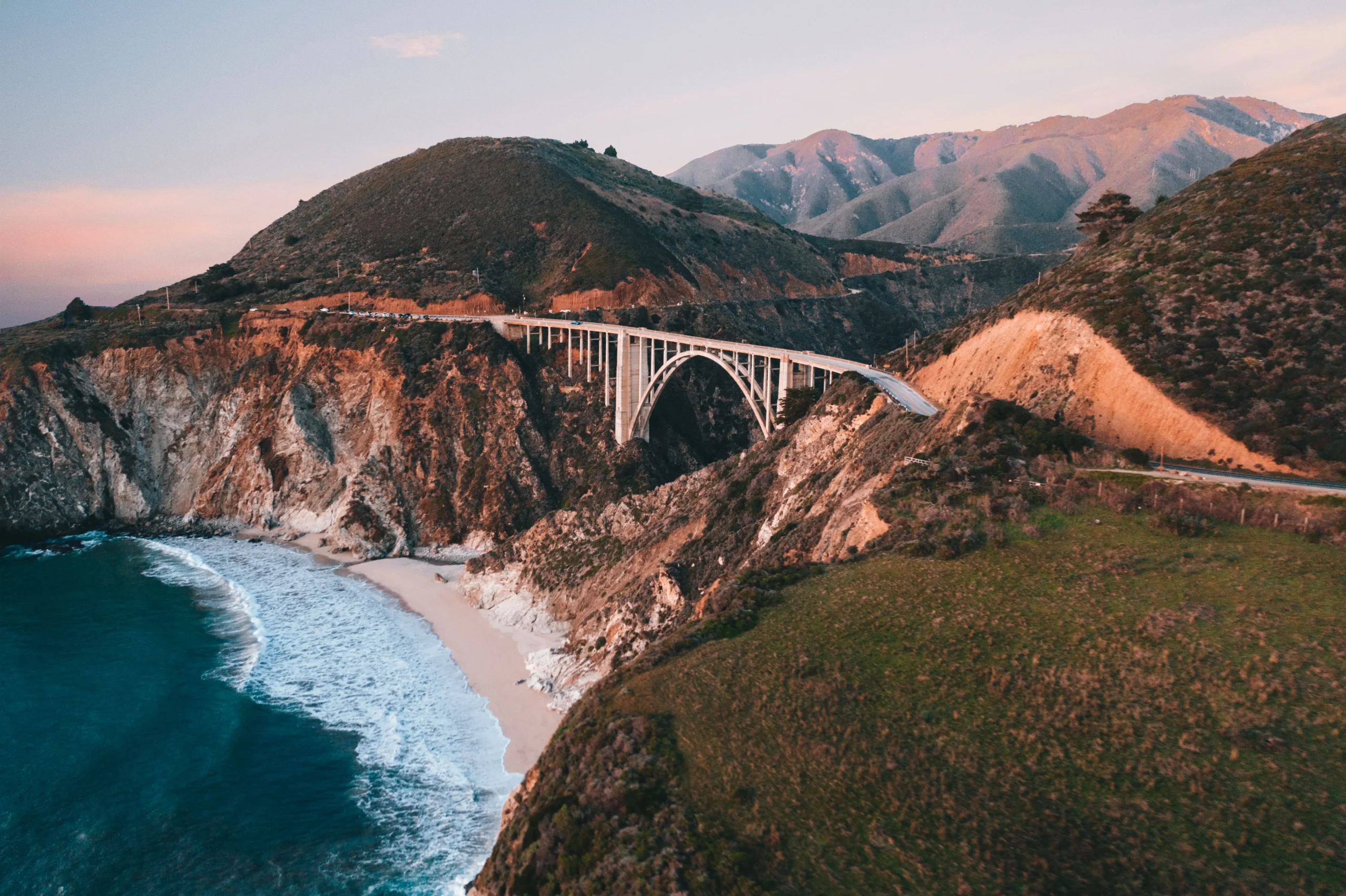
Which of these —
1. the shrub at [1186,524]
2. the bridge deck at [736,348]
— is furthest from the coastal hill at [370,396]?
the shrub at [1186,524]

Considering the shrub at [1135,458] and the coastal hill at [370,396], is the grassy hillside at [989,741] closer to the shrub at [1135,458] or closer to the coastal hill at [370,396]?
the shrub at [1135,458]

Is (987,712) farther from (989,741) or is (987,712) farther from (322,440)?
(322,440)

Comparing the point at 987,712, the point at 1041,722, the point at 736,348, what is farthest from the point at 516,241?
the point at 1041,722

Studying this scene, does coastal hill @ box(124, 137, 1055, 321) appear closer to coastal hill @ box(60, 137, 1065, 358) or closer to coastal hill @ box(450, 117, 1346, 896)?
coastal hill @ box(60, 137, 1065, 358)

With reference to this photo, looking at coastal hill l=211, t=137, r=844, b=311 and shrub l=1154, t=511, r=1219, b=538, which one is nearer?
shrub l=1154, t=511, r=1219, b=538

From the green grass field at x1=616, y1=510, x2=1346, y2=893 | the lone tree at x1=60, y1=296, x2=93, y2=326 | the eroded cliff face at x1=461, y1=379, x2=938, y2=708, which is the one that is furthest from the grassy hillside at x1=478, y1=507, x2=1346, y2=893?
the lone tree at x1=60, y1=296, x2=93, y2=326

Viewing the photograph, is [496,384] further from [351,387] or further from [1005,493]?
[1005,493]
